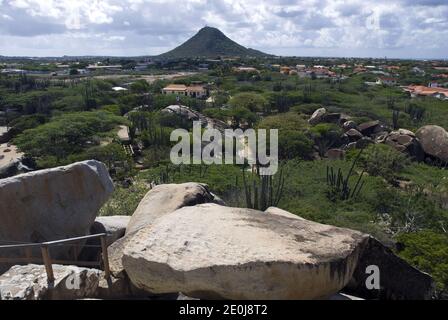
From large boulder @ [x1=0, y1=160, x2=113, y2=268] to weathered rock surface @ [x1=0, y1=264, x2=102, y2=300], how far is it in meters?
2.18

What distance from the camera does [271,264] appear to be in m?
5.43

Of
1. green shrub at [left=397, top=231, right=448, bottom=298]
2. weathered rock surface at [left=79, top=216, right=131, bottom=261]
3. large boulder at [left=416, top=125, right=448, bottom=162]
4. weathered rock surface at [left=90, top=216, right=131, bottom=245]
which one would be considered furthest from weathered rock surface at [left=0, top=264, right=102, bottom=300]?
large boulder at [left=416, top=125, right=448, bottom=162]

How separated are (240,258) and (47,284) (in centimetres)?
266

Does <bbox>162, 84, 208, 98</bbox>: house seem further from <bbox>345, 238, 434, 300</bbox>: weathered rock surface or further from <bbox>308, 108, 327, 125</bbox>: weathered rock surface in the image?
<bbox>345, 238, 434, 300</bbox>: weathered rock surface

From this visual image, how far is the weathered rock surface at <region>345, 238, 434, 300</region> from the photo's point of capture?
704 cm

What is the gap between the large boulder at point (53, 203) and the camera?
8719 mm

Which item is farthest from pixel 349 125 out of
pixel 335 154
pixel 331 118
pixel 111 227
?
pixel 111 227

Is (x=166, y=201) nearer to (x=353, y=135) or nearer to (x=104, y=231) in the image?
(x=104, y=231)

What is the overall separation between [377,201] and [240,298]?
1459 cm

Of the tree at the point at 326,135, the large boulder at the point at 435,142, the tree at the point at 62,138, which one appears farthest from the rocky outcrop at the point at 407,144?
the tree at the point at 62,138

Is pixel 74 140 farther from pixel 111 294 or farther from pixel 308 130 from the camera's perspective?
pixel 111 294

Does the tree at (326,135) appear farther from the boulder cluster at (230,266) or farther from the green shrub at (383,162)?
the boulder cluster at (230,266)

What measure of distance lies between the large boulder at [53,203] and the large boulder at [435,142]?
2466cm
